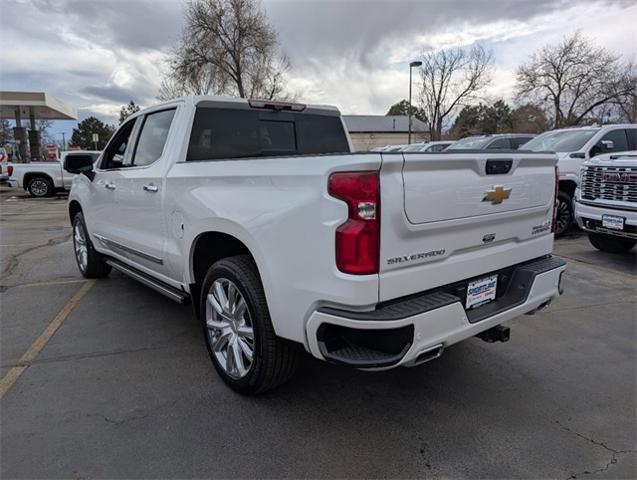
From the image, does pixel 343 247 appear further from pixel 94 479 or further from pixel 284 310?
pixel 94 479

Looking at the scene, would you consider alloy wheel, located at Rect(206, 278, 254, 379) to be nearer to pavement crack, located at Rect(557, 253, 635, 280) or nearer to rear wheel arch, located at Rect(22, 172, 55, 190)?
pavement crack, located at Rect(557, 253, 635, 280)

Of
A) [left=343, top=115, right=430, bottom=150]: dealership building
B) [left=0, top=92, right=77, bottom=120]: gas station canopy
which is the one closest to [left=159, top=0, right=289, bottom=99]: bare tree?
[left=0, top=92, right=77, bottom=120]: gas station canopy

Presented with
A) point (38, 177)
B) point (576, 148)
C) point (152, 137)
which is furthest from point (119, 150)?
point (38, 177)

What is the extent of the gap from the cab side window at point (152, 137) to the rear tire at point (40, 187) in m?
Result: 17.3

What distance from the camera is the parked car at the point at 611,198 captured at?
6.12 meters

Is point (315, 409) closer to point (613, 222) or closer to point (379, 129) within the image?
point (613, 222)

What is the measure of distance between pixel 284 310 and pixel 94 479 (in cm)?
128

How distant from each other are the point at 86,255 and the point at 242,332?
3.90 meters

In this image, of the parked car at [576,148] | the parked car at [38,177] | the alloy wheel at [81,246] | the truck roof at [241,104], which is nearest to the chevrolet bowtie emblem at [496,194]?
the truck roof at [241,104]

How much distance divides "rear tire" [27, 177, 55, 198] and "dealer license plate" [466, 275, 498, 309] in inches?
798

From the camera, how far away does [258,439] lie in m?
2.60

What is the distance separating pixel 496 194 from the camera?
2707mm

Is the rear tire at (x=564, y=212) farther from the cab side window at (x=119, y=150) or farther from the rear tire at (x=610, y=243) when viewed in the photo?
the cab side window at (x=119, y=150)

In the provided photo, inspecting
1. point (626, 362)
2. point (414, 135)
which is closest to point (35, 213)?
point (626, 362)
